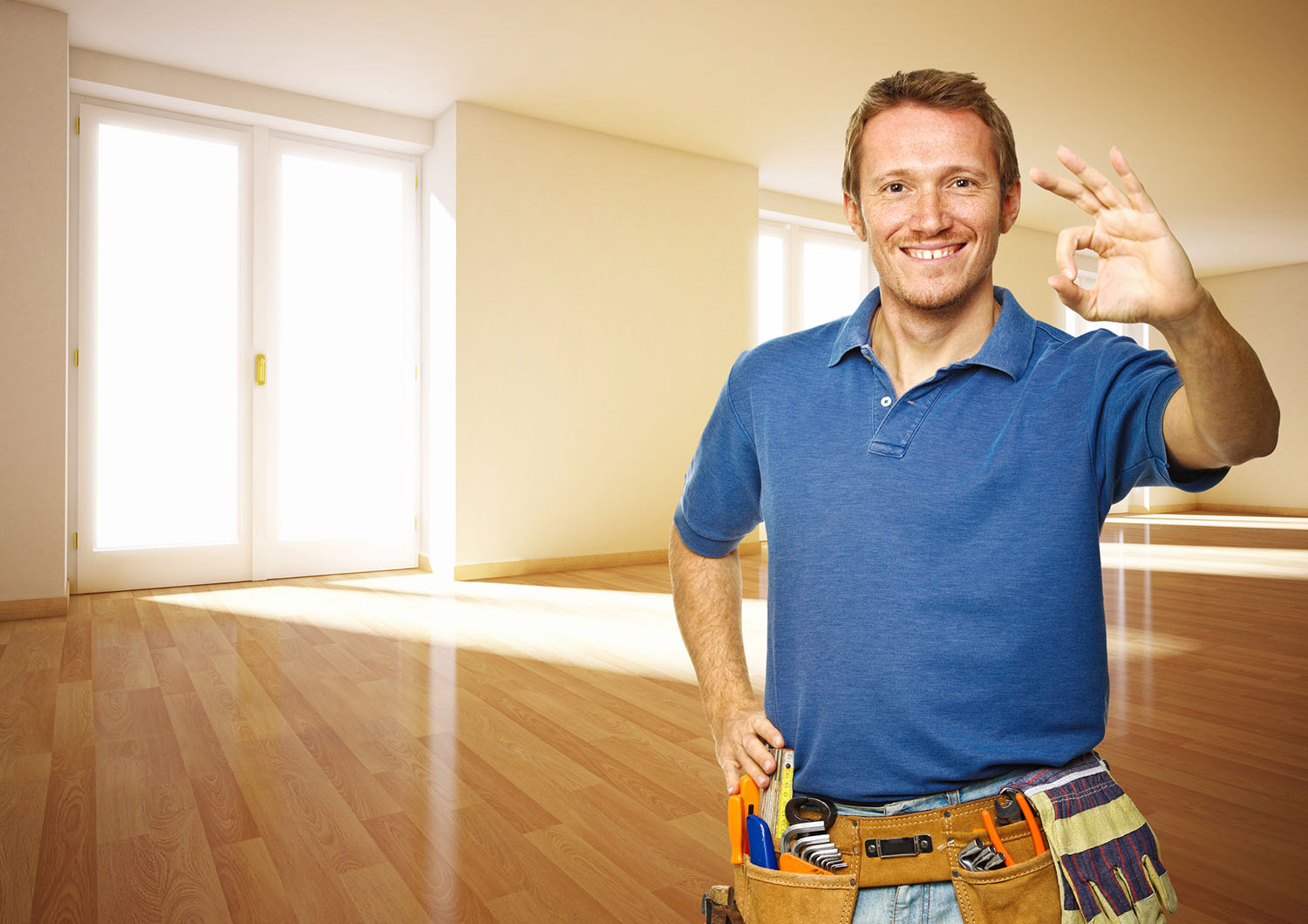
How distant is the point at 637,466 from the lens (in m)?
6.78

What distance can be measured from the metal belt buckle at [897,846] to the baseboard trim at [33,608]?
5050 mm

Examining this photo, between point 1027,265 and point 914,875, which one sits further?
point 1027,265

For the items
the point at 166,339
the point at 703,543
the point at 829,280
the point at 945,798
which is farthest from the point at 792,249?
the point at 945,798

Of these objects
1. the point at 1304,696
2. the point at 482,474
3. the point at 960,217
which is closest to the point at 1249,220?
the point at 1304,696

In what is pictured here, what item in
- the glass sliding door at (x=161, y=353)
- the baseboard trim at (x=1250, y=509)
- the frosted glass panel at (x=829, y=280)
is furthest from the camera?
the baseboard trim at (x=1250, y=509)

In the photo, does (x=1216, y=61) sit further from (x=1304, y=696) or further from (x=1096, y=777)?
(x=1096, y=777)

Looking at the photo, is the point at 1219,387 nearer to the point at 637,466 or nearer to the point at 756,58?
the point at 756,58

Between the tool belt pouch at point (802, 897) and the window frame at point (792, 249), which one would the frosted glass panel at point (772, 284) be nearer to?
the window frame at point (792, 249)

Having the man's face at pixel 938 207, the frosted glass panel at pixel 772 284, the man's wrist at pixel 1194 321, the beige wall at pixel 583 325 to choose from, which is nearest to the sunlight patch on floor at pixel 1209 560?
the frosted glass panel at pixel 772 284

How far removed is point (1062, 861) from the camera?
0.89 metres

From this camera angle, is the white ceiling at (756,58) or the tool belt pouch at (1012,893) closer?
the tool belt pouch at (1012,893)

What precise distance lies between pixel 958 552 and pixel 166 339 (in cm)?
573

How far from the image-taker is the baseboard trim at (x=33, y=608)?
4.59 metres

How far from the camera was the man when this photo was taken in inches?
36.0
